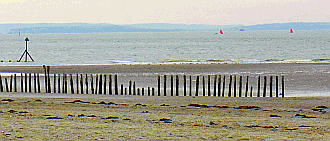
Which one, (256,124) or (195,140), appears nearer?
(195,140)

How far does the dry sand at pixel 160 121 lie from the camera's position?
936 centimetres

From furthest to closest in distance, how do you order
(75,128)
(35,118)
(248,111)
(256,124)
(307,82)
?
(307,82)
(248,111)
(35,118)
(256,124)
(75,128)

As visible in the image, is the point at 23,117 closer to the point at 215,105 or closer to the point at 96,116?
the point at 96,116

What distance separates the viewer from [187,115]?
12711 mm

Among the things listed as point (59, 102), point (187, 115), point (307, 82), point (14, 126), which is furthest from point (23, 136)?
point (307, 82)

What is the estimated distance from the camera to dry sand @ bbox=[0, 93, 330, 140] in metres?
9.36

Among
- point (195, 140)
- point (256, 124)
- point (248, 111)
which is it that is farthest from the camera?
point (248, 111)

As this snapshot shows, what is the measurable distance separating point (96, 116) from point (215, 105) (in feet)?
16.0

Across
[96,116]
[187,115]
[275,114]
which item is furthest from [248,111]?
[96,116]

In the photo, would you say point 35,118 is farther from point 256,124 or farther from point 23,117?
point 256,124

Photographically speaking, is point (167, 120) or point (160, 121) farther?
point (167, 120)

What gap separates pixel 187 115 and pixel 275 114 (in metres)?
2.74

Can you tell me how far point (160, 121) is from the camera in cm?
1140

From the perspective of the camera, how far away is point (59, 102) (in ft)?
52.5
